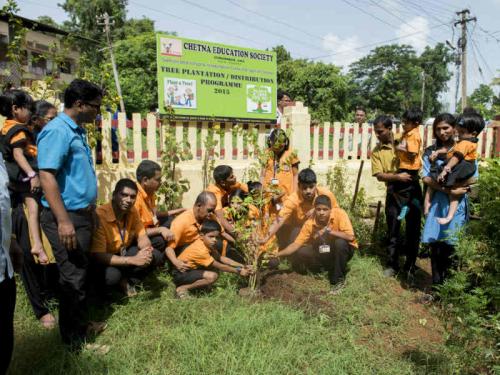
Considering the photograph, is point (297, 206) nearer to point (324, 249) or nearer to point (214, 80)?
point (324, 249)

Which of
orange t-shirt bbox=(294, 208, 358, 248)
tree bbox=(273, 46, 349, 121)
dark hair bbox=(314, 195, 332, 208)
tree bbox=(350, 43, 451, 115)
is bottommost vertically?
orange t-shirt bbox=(294, 208, 358, 248)

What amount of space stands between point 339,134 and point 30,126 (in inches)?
201

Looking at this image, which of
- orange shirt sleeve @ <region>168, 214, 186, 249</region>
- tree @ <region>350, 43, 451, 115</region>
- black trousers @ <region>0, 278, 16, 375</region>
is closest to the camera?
black trousers @ <region>0, 278, 16, 375</region>

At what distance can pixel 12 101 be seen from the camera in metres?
3.45

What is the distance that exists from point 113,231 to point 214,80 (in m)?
3.05

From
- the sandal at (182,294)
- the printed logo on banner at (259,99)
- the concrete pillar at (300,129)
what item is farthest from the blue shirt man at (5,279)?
the concrete pillar at (300,129)

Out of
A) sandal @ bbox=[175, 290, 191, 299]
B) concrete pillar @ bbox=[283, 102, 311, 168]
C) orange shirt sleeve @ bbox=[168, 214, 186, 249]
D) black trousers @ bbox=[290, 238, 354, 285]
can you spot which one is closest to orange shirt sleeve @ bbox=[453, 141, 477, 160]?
black trousers @ bbox=[290, 238, 354, 285]

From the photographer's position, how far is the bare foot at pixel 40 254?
3.05 meters

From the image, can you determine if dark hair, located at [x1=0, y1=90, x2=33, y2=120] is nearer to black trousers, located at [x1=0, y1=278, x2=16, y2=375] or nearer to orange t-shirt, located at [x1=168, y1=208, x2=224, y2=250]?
orange t-shirt, located at [x1=168, y1=208, x2=224, y2=250]

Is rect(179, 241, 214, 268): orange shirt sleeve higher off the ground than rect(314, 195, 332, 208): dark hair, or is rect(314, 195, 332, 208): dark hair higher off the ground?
rect(314, 195, 332, 208): dark hair

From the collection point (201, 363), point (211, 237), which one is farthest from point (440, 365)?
point (211, 237)

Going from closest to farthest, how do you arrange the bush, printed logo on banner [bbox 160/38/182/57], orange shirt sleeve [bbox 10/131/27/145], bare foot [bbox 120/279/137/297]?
1. the bush
2. orange shirt sleeve [bbox 10/131/27/145]
3. bare foot [bbox 120/279/137/297]
4. printed logo on banner [bbox 160/38/182/57]

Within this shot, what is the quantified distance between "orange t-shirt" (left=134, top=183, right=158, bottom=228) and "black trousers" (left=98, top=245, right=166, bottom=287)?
32 cm

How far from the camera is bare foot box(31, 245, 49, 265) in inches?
120
